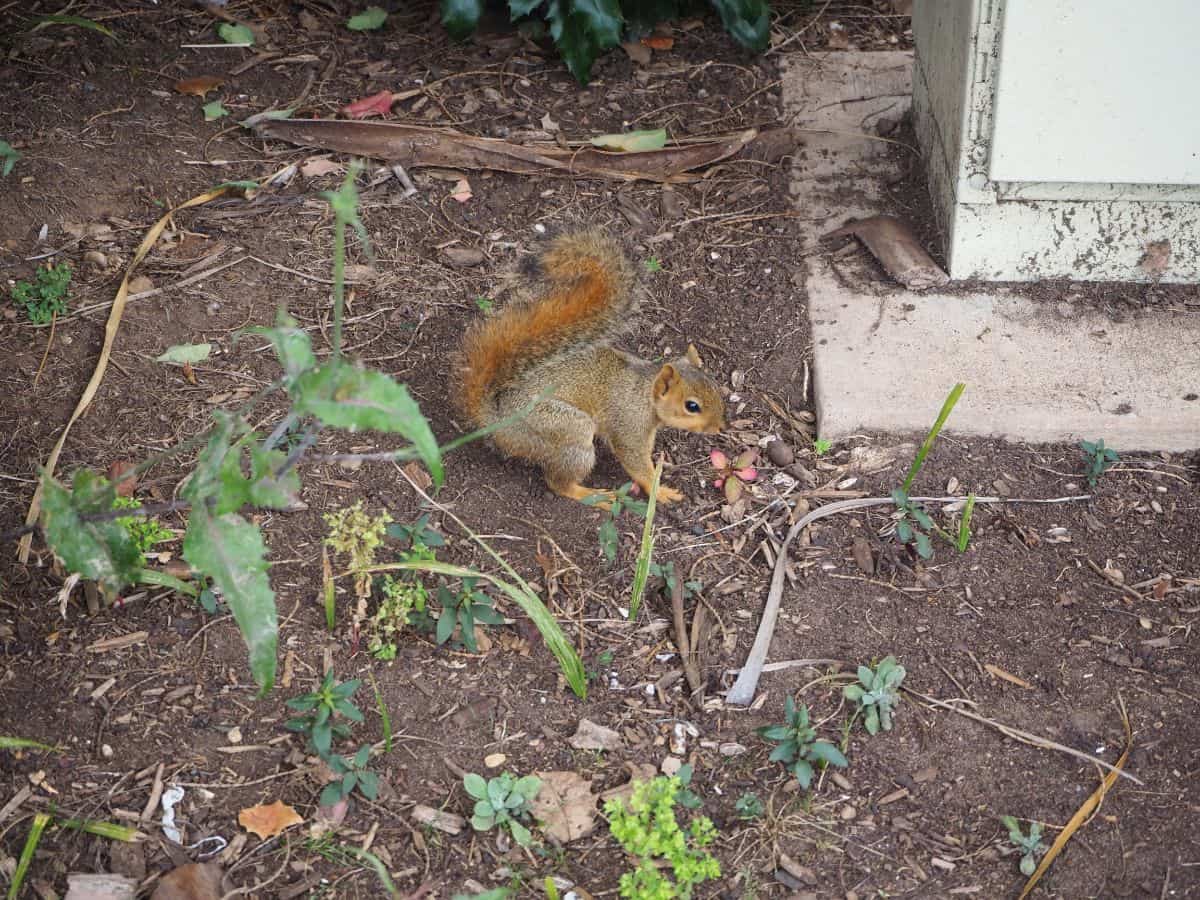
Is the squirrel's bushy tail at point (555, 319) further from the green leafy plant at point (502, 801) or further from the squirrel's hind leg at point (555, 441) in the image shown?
the green leafy plant at point (502, 801)

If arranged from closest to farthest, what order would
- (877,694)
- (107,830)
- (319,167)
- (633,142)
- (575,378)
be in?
(107,830) → (877,694) → (575,378) → (319,167) → (633,142)

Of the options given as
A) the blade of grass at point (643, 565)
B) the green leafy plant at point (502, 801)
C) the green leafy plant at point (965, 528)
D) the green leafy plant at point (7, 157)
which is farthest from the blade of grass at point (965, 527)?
the green leafy plant at point (7, 157)

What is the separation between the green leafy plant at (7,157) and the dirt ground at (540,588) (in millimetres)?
74

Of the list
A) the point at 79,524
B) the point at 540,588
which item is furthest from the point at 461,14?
the point at 79,524

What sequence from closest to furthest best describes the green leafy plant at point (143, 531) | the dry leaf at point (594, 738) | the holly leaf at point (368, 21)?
the dry leaf at point (594, 738) < the green leafy plant at point (143, 531) < the holly leaf at point (368, 21)

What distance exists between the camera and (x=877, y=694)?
2635 millimetres

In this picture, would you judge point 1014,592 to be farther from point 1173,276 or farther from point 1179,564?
point 1173,276

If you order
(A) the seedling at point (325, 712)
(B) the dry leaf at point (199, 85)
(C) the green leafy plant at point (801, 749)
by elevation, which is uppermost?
(B) the dry leaf at point (199, 85)

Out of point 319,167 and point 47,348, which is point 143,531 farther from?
point 319,167

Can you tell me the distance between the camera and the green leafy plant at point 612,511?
2.88 m

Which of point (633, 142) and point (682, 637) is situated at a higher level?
point (633, 142)

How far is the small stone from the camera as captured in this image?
3357 mm

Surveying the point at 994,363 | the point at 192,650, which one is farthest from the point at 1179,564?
the point at 192,650

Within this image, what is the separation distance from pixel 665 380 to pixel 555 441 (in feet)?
1.04
